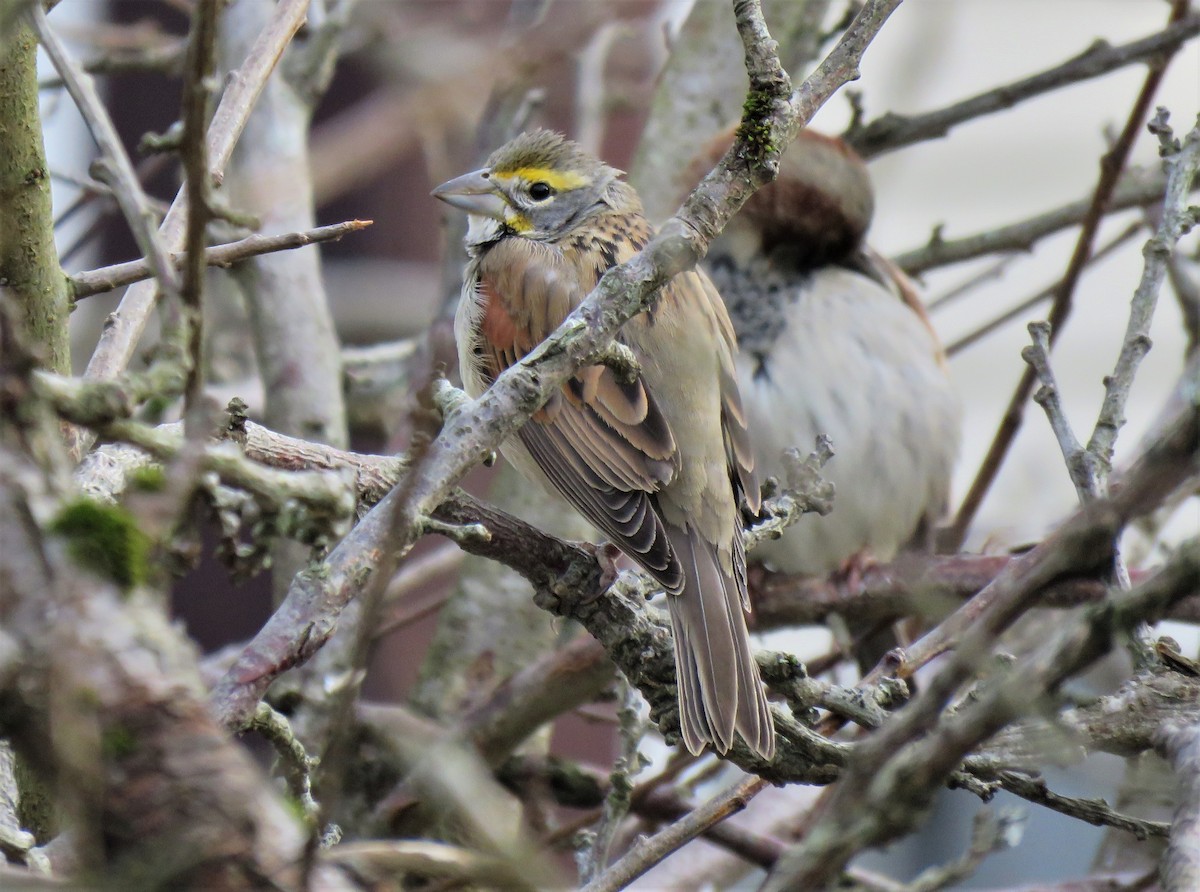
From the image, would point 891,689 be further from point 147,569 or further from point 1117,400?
point 147,569

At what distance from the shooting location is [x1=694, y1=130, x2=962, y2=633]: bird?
4.88 metres

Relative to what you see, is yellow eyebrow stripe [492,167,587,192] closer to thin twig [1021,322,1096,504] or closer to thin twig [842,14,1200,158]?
thin twig [842,14,1200,158]

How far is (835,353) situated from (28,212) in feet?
10.3

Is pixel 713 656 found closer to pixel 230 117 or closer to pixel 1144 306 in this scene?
pixel 1144 306

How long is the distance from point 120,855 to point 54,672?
176mm

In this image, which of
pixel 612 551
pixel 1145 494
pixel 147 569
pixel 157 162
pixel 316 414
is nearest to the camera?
pixel 1145 494

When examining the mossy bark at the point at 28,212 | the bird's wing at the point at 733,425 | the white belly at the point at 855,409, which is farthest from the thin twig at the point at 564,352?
the white belly at the point at 855,409

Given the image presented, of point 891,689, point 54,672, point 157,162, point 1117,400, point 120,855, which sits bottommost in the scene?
point 120,855

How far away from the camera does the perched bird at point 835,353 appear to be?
4.89 metres

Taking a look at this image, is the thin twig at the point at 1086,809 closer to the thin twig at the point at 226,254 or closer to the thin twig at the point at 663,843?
the thin twig at the point at 663,843

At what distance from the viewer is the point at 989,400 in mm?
6328

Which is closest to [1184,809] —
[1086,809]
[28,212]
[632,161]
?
[1086,809]

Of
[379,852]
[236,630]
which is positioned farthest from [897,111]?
[236,630]

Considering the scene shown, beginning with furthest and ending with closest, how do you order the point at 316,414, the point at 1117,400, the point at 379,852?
the point at 316,414, the point at 1117,400, the point at 379,852
